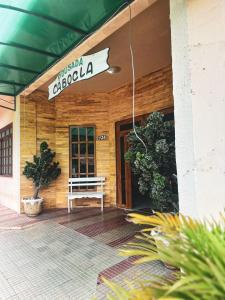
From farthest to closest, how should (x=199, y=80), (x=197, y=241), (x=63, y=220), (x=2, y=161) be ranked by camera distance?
(x=2, y=161)
(x=63, y=220)
(x=199, y=80)
(x=197, y=241)

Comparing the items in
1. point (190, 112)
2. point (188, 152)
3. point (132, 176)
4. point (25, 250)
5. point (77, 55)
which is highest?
point (77, 55)

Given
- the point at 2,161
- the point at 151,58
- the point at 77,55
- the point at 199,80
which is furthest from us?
the point at 2,161

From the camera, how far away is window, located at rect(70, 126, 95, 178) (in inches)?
239

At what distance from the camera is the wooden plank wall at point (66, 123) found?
5.60 metres

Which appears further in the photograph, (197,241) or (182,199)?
(182,199)

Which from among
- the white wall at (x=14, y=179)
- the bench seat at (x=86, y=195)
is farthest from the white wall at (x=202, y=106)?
the white wall at (x=14, y=179)

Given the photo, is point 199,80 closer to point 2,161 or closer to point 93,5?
point 93,5

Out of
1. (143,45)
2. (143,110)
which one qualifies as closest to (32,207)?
(143,110)

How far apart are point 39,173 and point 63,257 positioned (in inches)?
107

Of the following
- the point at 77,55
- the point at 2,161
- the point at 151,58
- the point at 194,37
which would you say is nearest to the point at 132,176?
the point at 151,58

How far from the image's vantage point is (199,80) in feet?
6.29

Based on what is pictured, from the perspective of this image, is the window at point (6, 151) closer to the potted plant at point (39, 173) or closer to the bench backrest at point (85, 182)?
the potted plant at point (39, 173)

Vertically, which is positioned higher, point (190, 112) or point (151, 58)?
point (151, 58)

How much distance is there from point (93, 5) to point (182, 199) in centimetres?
244
